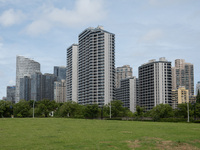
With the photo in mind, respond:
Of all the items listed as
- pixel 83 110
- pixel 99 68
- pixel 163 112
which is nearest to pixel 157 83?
pixel 99 68

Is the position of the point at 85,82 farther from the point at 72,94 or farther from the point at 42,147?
the point at 42,147

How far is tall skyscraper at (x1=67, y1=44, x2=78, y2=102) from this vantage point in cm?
18188

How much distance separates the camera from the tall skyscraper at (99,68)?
152875 millimetres

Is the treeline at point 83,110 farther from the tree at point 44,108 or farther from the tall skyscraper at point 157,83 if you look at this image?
the tall skyscraper at point 157,83

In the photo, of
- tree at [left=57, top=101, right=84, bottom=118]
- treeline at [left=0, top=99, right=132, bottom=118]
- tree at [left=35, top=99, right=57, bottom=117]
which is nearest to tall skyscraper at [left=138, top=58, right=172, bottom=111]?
treeline at [left=0, top=99, right=132, bottom=118]

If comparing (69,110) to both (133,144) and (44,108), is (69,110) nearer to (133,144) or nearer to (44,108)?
(44,108)

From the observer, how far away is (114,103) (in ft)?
317

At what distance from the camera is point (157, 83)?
520 feet

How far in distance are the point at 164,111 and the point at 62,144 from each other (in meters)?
62.0

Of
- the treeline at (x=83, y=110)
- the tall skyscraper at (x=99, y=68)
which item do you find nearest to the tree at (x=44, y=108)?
the treeline at (x=83, y=110)

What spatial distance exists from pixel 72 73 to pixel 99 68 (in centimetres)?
3606

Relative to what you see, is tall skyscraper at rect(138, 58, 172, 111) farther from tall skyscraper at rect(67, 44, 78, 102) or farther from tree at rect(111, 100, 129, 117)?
tree at rect(111, 100, 129, 117)

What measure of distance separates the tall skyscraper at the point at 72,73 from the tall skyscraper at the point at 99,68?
2031cm

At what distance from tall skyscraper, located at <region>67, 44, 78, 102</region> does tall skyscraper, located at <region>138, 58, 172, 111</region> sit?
162 ft
